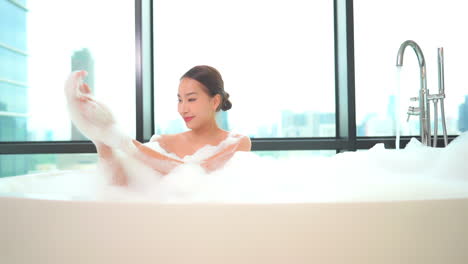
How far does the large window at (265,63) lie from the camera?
97.0 inches

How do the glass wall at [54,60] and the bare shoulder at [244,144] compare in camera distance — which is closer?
the bare shoulder at [244,144]

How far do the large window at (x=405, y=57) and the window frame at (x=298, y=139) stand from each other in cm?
21

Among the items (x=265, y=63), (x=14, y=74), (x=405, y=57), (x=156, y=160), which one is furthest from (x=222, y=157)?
(x=14, y=74)

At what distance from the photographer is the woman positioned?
2.95 feet

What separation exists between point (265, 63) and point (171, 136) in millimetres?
1198

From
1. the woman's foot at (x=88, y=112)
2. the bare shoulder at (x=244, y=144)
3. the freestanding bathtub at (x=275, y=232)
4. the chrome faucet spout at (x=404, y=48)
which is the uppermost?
the chrome faucet spout at (x=404, y=48)

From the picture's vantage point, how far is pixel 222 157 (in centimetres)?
115

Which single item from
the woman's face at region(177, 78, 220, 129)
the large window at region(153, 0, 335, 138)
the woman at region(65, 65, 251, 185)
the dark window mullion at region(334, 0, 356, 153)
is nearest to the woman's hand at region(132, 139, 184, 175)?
the woman at region(65, 65, 251, 185)

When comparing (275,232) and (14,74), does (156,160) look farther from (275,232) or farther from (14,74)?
(14,74)

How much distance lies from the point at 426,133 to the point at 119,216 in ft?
4.74

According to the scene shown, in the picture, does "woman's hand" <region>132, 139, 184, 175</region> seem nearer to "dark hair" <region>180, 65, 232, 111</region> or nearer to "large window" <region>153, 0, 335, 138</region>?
"dark hair" <region>180, 65, 232, 111</region>

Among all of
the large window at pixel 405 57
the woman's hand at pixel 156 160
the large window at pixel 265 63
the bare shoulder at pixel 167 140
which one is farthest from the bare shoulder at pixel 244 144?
the large window at pixel 405 57

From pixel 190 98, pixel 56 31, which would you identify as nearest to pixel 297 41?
pixel 190 98

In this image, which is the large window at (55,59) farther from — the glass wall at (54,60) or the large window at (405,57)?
the large window at (405,57)
